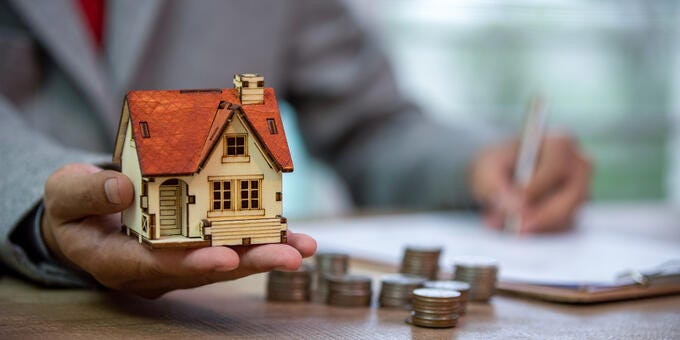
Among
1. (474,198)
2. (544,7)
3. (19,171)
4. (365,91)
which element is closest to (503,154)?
(474,198)

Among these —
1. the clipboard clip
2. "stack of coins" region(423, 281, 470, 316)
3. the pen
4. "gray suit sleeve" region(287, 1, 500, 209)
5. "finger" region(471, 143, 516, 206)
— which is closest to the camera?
"stack of coins" region(423, 281, 470, 316)

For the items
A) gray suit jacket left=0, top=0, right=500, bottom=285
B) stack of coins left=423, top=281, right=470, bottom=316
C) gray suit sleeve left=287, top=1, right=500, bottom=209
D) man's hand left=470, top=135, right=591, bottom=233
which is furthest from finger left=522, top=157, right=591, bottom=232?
stack of coins left=423, top=281, right=470, bottom=316

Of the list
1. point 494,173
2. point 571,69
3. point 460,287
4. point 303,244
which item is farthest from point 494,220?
point 571,69

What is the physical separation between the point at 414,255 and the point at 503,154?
2.11 ft

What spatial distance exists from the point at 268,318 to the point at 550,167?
0.82 meters

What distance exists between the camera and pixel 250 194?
2.29 feet

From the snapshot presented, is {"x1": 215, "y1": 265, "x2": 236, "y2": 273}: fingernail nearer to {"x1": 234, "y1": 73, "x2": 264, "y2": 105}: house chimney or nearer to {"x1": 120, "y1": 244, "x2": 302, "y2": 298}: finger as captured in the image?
{"x1": 120, "y1": 244, "x2": 302, "y2": 298}: finger

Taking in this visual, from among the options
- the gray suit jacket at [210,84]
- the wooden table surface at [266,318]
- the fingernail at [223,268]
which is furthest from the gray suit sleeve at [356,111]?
the fingernail at [223,268]

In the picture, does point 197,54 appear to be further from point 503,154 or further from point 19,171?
point 19,171

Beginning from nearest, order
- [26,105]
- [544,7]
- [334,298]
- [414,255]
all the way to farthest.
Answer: [334,298] < [414,255] < [26,105] < [544,7]

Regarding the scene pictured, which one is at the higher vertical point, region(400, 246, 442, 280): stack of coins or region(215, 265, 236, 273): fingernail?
region(215, 265, 236, 273): fingernail

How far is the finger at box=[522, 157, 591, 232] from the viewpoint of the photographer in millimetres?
1403

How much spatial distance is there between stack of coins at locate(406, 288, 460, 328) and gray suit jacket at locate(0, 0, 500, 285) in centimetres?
34

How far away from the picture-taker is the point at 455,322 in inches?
28.8
